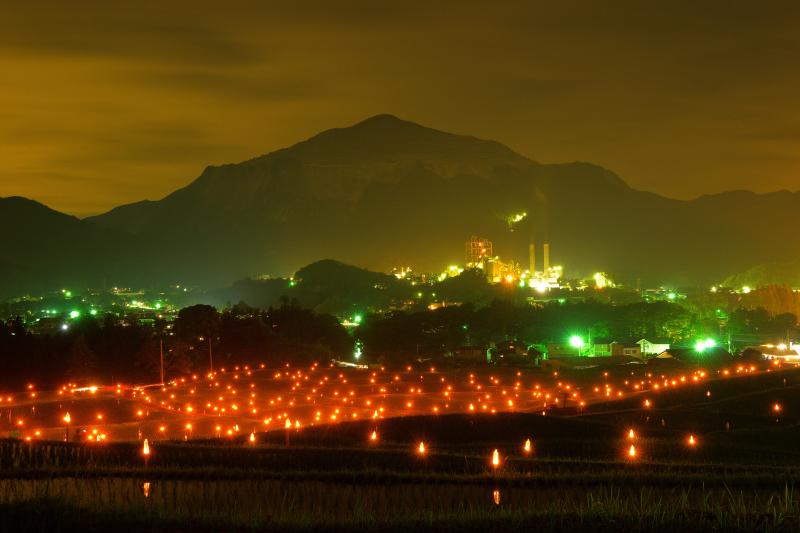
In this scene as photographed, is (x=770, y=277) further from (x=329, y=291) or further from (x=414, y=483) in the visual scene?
(x=414, y=483)

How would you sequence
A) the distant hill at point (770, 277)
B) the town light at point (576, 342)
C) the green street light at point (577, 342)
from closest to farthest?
A: 1. the green street light at point (577, 342)
2. the town light at point (576, 342)
3. the distant hill at point (770, 277)

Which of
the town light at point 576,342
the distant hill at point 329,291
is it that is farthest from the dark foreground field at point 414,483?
the distant hill at point 329,291

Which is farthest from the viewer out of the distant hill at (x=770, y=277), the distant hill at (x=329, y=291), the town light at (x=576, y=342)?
the distant hill at (x=770, y=277)

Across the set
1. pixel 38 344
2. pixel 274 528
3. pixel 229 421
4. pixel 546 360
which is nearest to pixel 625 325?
pixel 546 360

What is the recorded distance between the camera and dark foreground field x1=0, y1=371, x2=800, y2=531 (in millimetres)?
10469

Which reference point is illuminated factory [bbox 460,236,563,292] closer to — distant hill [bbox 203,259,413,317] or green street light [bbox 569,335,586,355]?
distant hill [bbox 203,259,413,317]

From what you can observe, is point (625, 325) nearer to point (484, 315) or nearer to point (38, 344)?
point (484, 315)

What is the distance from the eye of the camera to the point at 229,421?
98.9 ft

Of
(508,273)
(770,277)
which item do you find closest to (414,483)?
(508,273)

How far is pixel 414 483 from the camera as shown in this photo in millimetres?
14617

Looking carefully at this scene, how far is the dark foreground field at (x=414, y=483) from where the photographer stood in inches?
412

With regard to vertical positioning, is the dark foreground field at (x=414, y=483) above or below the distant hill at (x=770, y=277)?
below

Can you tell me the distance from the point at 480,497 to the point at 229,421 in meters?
17.9

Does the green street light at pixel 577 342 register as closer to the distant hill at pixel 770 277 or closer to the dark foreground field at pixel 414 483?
the dark foreground field at pixel 414 483
